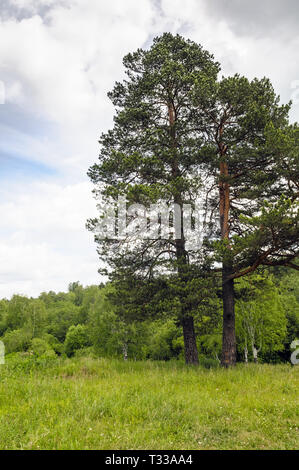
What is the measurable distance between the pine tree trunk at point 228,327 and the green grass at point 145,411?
7.09ft

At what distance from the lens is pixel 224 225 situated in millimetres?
11297

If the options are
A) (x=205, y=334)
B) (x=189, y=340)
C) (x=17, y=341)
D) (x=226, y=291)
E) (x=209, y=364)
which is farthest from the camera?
(x=17, y=341)

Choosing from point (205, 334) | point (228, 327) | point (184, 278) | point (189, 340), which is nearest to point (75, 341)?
point (205, 334)

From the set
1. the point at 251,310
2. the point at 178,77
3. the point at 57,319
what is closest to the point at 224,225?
the point at 178,77

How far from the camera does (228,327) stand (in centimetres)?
1045

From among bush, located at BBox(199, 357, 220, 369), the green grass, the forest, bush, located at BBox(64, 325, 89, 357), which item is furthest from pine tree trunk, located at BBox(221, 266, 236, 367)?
bush, located at BBox(64, 325, 89, 357)

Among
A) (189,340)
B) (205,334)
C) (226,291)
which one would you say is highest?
(226,291)

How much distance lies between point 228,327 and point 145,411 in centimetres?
624

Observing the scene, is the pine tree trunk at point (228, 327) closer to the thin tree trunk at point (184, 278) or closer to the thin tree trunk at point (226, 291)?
the thin tree trunk at point (226, 291)

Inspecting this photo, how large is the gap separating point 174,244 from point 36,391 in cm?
724

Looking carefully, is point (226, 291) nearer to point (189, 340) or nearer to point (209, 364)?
point (189, 340)

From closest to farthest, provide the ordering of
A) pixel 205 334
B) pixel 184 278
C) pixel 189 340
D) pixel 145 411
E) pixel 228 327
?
1. pixel 145 411
2. pixel 184 278
3. pixel 228 327
4. pixel 189 340
5. pixel 205 334

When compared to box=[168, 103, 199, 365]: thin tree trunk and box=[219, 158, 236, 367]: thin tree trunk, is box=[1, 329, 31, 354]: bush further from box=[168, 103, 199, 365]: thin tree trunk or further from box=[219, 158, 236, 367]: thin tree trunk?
box=[219, 158, 236, 367]: thin tree trunk
